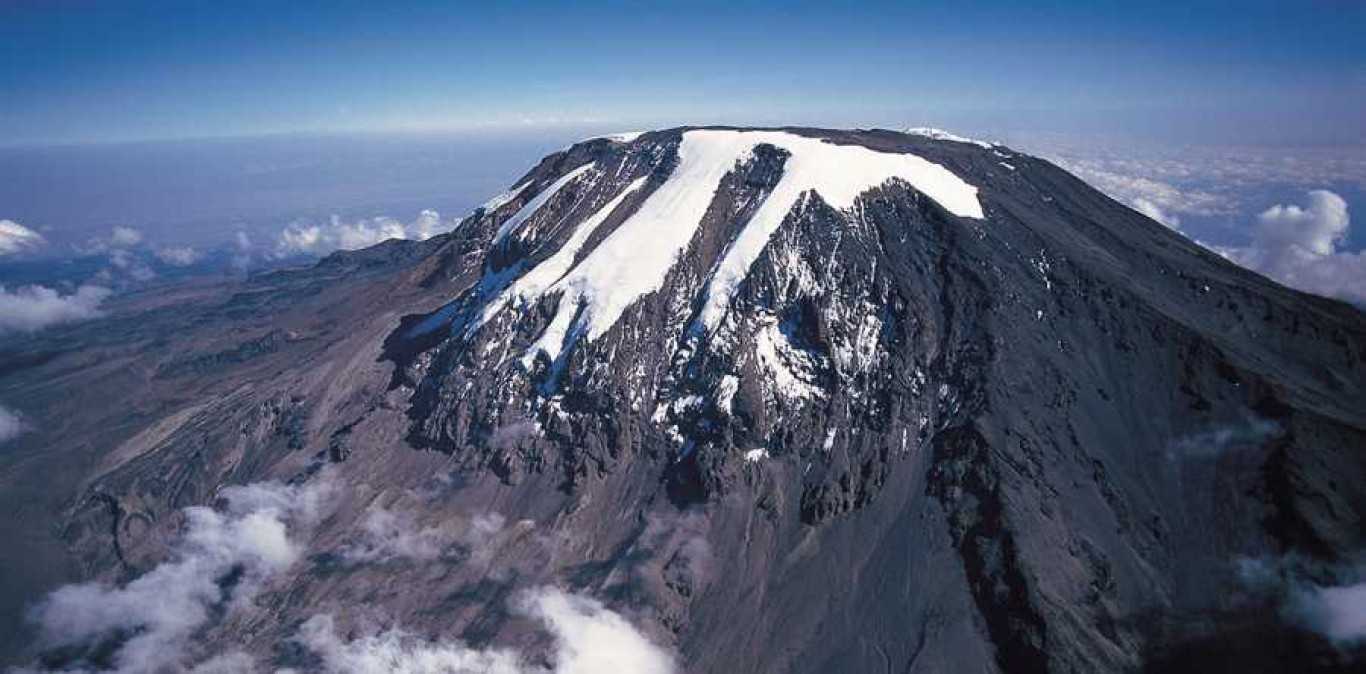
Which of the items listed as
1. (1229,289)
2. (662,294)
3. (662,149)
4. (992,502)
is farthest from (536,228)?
(1229,289)

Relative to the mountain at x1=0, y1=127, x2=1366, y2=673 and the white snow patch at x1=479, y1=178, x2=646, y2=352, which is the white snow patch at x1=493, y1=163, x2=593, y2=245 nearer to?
the mountain at x1=0, y1=127, x2=1366, y2=673

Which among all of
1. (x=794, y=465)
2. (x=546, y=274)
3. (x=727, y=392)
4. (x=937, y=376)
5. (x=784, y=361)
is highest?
(x=546, y=274)

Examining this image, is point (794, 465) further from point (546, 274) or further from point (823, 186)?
point (546, 274)

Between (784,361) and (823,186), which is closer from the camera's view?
(784,361)

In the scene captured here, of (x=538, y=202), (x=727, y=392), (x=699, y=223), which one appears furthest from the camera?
(x=538, y=202)

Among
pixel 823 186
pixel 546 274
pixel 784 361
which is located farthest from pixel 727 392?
pixel 546 274

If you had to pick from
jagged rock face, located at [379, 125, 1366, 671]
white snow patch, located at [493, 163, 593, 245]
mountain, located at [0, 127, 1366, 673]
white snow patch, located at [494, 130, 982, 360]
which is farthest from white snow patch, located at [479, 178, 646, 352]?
white snow patch, located at [493, 163, 593, 245]
